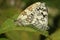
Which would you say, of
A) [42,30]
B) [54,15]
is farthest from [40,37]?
[54,15]

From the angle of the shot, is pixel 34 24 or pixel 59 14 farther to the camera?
pixel 59 14

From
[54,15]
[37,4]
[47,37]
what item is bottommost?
[47,37]

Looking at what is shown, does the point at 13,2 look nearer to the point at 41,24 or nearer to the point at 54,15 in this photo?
the point at 54,15

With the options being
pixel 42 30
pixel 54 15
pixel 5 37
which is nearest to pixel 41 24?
pixel 42 30

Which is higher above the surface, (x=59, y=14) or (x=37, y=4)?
(x=59, y=14)

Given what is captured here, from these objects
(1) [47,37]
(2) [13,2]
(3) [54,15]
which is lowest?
(1) [47,37]

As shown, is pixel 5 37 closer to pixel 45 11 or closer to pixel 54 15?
pixel 45 11
